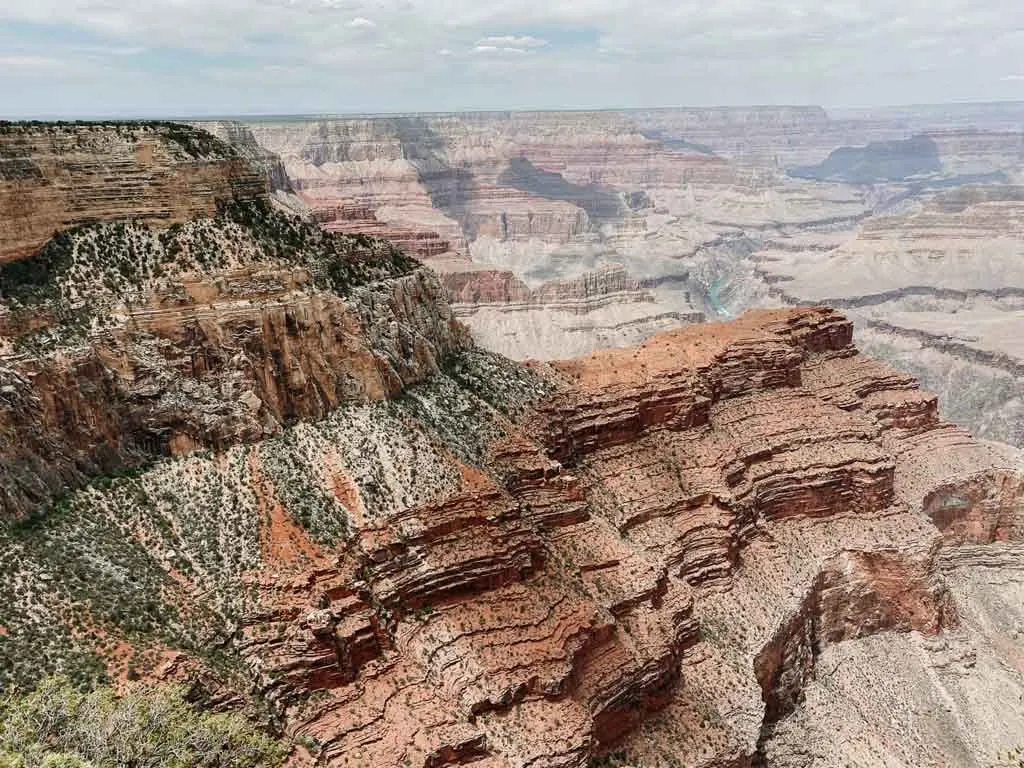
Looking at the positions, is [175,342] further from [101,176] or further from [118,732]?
[118,732]

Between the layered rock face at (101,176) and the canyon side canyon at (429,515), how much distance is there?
130mm

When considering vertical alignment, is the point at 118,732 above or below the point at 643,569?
above

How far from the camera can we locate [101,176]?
35.5 metres

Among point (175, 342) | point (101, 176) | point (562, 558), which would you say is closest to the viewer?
point (175, 342)

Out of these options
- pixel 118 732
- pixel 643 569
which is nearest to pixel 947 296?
pixel 643 569

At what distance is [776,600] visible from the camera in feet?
155

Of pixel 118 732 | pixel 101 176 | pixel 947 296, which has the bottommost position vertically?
pixel 947 296

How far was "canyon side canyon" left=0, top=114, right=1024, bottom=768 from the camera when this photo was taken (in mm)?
30109

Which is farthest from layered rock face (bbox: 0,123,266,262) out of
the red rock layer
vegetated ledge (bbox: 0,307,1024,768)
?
the red rock layer

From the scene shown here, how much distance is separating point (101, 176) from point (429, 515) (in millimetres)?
19477

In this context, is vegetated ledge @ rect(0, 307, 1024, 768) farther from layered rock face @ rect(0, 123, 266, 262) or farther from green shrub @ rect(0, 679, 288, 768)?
layered rock face @ rect(0, 123, 266, 262)

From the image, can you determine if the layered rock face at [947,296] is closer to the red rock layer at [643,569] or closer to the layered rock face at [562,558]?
the red rock layer at [643,569]

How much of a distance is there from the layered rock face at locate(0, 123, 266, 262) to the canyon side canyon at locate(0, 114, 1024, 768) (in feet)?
0.43

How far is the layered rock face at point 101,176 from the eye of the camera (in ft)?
110
